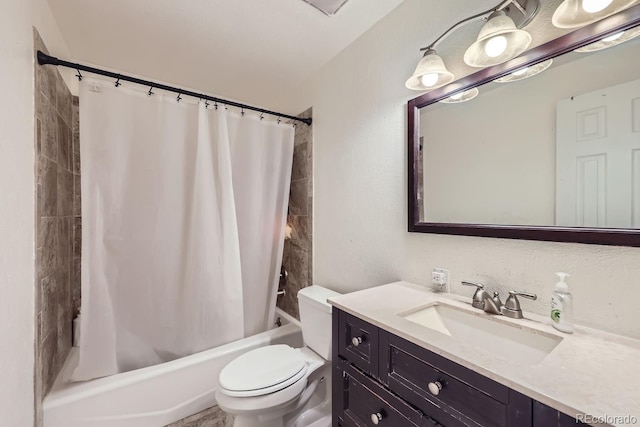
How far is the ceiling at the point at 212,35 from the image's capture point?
137 centimetres

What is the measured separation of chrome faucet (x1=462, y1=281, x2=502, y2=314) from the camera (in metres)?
0.94

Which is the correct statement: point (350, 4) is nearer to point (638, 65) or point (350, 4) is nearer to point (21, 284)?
point (638, 65)

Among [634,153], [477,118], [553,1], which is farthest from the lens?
[477,118]

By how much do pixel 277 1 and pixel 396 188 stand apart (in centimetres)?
113

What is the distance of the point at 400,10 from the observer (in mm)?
1388

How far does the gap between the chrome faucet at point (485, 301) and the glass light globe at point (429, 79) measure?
0.89 m

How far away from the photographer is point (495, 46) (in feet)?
3.17

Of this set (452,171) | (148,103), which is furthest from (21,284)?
(452,171)

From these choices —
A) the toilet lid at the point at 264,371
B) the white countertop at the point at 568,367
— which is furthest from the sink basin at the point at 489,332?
the toilet lid at the point at 264,371

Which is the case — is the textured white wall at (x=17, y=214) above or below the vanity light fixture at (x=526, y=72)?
below

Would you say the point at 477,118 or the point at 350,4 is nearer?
the point at 477,118

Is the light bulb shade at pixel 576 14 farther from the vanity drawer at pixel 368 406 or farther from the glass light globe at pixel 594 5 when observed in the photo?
the vanity drawer at pixel 368 406

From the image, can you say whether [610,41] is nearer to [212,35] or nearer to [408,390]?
[408,390]

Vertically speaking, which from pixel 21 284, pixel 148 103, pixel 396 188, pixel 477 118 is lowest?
pixel 21 284
